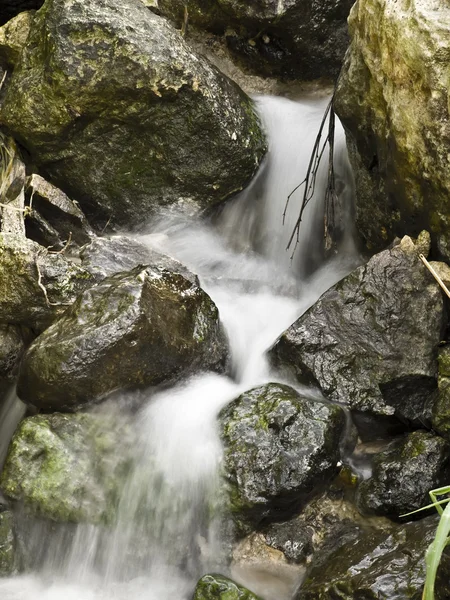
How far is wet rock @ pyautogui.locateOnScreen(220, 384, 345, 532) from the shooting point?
3.30m

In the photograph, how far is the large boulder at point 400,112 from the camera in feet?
11.2

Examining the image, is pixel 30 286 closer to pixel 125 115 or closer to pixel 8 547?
pixel 8 547

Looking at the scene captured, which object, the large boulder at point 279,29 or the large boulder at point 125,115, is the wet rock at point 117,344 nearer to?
the large boulder at point 125,115

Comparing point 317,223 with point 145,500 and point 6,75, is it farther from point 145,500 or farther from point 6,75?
point 6,75

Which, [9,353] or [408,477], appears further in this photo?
[9,353]

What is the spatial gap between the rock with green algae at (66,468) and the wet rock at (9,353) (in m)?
0.68

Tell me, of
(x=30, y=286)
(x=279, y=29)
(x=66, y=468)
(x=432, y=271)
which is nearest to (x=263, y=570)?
(x=66, y=468)

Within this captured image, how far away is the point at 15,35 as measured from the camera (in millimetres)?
5527

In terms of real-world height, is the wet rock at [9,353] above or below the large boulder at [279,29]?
below

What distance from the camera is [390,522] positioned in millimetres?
3258

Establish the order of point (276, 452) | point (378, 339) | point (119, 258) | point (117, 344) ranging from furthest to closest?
point (119, 258), point (378, 339), point (117, 344), point (276, 452)

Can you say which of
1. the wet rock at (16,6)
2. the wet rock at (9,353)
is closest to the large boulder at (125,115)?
the wet rock at (16,6)

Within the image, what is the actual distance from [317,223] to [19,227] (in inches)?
88.5

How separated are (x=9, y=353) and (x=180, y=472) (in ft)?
4.76
